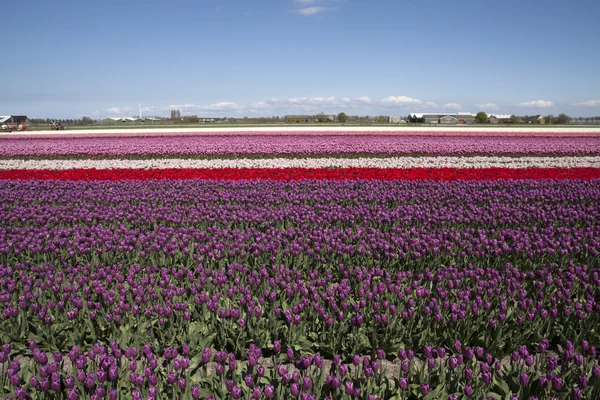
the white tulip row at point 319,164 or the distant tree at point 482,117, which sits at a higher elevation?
the distant tree at point 482,117

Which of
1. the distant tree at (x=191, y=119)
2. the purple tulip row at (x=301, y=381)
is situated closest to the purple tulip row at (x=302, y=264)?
the purple tulip row at (x=301, y=381)

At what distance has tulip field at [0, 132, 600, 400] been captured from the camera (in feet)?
11.4

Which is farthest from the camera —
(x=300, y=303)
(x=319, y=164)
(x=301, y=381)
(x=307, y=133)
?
(x=307, y=133)

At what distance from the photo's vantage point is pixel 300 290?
5023 millimetres

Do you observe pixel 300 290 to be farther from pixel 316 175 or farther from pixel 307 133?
pixel 307 133

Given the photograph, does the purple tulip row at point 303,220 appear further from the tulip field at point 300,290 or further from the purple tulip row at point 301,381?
the purple tulip row at point 301,381

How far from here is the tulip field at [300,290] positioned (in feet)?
11.4

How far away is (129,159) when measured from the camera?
→ 2191cm

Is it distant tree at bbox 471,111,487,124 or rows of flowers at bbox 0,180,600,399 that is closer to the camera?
rows of flowers at bbox 0,180,600,399

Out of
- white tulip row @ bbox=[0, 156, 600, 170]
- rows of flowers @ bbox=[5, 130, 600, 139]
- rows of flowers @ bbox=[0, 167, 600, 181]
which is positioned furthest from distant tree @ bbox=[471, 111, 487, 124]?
rows of flowers @ bbox=[0, 167, 600, 181]

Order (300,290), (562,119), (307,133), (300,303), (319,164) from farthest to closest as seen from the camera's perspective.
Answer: (562,119) < (307,133) < (319,164) < (300,290) < (300,303)

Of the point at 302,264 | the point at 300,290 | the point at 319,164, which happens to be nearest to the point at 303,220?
the point at 302,264

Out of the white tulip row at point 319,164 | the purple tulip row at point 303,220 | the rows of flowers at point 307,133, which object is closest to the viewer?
the purple tulip row at point 303,220

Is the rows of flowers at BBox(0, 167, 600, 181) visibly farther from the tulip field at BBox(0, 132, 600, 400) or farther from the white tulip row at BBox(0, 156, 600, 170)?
the white tulip row at BBox(0, 156, 600, 170)
